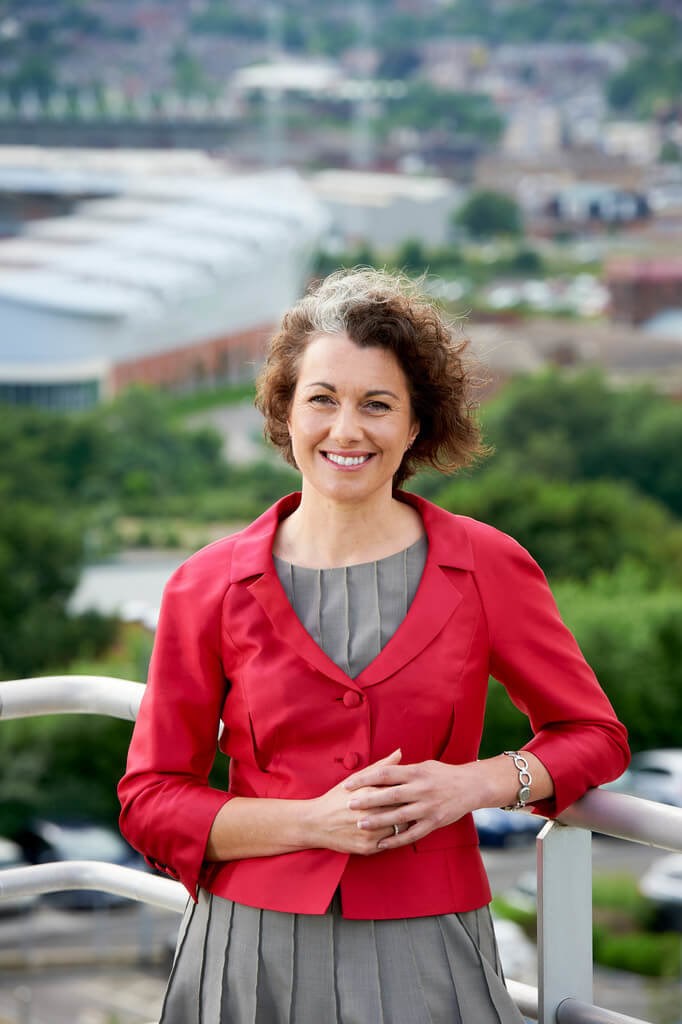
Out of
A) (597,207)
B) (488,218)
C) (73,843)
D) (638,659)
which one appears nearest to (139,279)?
(488,218)

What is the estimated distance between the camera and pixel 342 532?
2.39 feet

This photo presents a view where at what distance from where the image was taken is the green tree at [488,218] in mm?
30359

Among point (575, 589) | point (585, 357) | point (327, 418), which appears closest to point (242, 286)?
point (585, 357)

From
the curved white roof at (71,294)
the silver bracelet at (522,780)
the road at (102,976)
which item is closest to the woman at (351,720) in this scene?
the silver bracelet at (522,780)

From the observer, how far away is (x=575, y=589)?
13.8 m

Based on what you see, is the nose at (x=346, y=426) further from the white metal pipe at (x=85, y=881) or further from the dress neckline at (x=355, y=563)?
the white metal pipe at (x=85, y=881)

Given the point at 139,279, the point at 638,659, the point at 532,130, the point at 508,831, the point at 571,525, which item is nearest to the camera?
the point at 508,831

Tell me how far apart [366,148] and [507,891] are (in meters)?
28.2

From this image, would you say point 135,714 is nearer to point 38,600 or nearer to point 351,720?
point 351,720

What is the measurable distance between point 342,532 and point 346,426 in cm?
5

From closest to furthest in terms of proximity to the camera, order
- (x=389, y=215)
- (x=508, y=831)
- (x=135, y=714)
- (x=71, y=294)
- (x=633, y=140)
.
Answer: (x=135, y=714) < (x=508, y=831) < (x=71, y=294) < (x=389, y=215) < (x=633, y=140)

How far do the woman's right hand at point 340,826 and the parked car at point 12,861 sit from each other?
7.59 meters

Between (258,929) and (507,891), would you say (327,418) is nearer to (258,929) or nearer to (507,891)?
(258,929)

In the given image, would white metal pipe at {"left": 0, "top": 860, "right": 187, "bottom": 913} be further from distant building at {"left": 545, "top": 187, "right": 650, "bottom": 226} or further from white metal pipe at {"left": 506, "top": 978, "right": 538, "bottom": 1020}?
distant building at {"left": 545, "top": 187, "right": 650, "bottom": 226}
